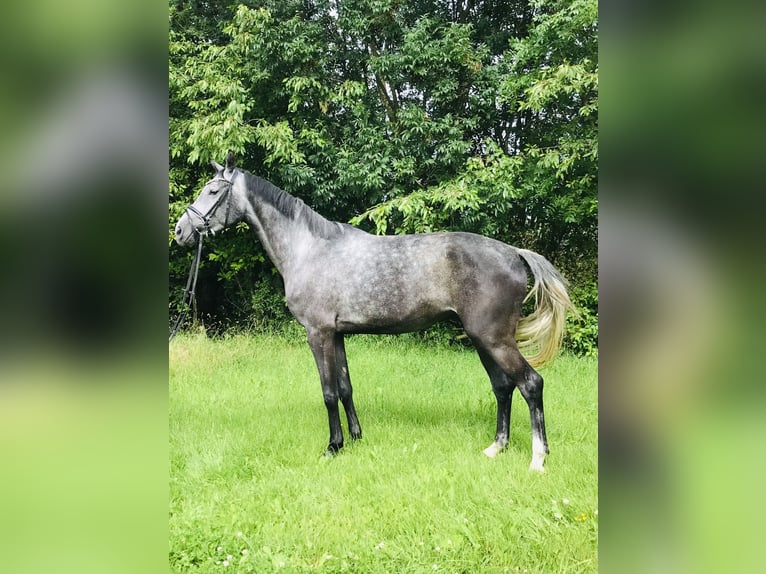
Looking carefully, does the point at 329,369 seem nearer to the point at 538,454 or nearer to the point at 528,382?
the point at 528,382

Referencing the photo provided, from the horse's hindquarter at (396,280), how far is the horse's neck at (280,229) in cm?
16

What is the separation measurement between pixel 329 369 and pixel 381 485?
2.97ft

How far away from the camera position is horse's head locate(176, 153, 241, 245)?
11.8ft

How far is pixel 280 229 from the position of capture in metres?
3.75

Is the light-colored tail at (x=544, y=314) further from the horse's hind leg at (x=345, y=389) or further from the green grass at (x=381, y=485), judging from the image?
the horse's hind leg at (x=345, y=389)

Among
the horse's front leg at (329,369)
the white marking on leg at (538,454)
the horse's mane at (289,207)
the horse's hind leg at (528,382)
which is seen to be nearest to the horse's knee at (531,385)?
the horse's hind leg at (528,382)

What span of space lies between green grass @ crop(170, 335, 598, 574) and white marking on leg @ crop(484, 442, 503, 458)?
0.24ft

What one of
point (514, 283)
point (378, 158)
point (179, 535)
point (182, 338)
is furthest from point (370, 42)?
point (179, 535)

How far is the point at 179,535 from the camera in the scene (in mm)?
2576

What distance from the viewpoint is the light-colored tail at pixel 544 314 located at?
3426mm

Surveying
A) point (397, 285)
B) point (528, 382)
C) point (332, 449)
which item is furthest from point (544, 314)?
point (332, 449)
